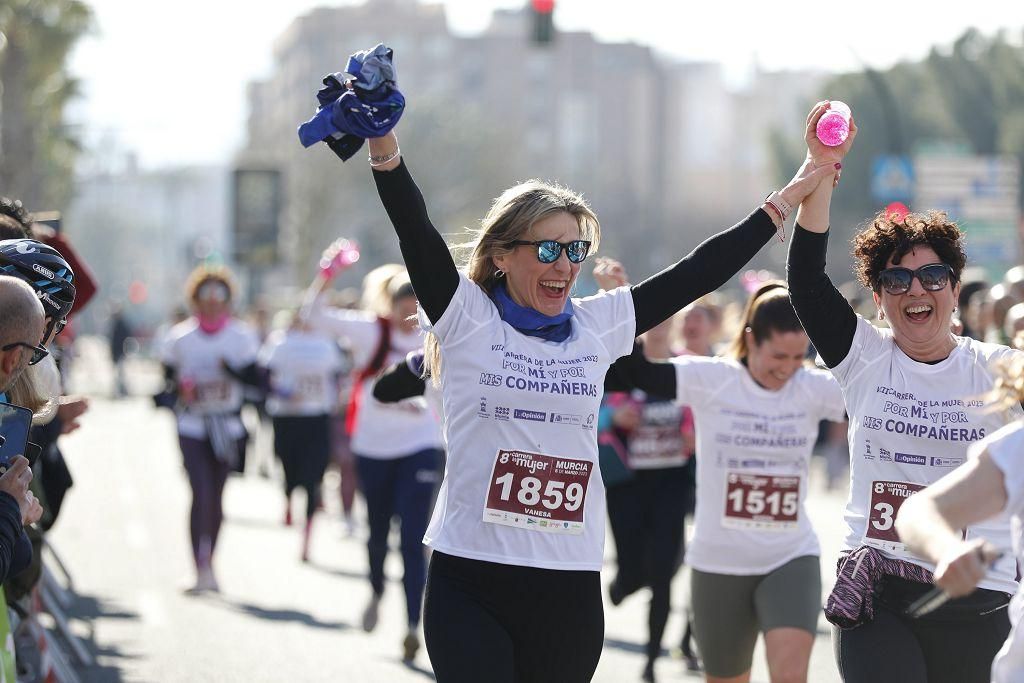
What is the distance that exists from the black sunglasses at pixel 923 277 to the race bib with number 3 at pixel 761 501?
167 centimetres

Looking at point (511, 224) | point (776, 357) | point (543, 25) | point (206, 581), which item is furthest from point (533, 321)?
point (543, 25)

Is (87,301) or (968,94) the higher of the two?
(968,94)

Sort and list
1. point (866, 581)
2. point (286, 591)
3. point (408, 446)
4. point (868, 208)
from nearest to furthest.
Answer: point (866, 581) < point (408, 446) < point (286, 591) < point (868, 208)

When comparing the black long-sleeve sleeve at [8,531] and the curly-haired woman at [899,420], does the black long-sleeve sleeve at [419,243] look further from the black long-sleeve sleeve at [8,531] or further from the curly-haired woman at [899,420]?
the black long-sleeve sleeve at [8,531]

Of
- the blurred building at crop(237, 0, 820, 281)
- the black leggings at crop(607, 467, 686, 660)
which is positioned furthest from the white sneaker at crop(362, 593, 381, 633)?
the blurred building at crop(237, 0, 820, 281)

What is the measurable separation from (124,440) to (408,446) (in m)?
19.5

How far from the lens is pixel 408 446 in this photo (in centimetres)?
950

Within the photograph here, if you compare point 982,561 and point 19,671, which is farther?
point 19,671

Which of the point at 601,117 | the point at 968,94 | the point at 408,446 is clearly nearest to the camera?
the point at 408,446

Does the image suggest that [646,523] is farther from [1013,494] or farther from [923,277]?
[1013,494]

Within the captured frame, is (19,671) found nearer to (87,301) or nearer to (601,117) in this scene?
(87,301)

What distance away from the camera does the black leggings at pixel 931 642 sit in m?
4.70

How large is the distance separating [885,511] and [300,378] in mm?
9641

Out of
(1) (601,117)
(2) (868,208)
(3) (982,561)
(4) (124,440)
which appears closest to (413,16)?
(1) (601,117)
